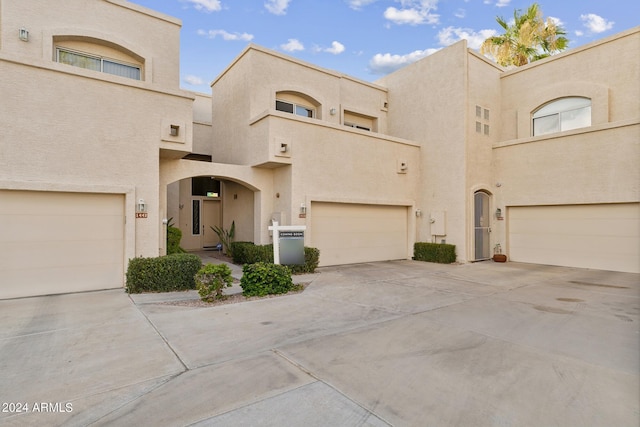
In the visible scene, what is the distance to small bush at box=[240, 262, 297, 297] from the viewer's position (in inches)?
297

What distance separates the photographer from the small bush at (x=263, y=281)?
753 cm

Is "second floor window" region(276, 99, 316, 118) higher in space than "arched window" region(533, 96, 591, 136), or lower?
higher

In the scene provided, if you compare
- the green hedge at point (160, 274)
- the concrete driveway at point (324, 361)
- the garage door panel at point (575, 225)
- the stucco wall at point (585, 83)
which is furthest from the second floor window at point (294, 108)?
the garage door panel at point (575, 225)

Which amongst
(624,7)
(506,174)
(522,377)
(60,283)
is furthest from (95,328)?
(624,7)

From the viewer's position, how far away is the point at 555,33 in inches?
699

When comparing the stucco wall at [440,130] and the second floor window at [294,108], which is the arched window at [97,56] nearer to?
the second floor window at [294,108]

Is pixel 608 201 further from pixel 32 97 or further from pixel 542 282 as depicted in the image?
pixel 32 97

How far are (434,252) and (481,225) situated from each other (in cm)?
220

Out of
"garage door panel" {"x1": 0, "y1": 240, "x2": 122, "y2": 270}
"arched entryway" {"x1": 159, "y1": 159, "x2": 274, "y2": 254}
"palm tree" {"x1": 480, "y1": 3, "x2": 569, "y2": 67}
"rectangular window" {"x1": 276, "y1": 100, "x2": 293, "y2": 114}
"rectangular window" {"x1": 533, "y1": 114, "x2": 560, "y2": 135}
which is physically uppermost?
"palm tree" {"x1": 480, "y1": 3, "x2": 569, "y2": 67}

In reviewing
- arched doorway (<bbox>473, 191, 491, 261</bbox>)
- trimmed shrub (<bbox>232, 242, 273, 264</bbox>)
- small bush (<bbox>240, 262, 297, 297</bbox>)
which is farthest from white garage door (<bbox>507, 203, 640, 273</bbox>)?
small bush (<bbox>240, 262, 297, 297</bbox>)

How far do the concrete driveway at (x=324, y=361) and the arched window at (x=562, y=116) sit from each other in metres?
8.17

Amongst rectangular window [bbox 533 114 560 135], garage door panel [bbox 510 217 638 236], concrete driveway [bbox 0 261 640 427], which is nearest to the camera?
concrete driveway [bbox 0 261 640 427]

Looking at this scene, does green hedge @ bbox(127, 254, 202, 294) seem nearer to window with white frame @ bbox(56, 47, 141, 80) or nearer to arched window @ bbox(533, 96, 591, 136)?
window with white frame @ bbox(56, 47, 141, 80)

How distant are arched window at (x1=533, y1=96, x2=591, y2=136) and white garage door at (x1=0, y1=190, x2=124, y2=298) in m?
14.8
